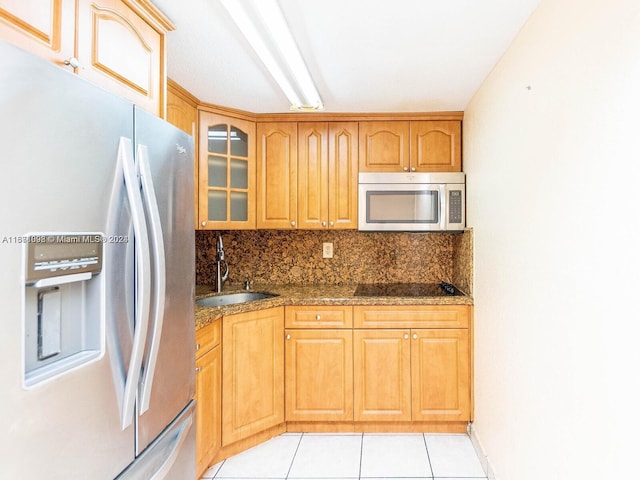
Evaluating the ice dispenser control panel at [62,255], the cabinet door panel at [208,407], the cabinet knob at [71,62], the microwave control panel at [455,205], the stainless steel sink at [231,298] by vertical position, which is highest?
the cabinet knob at [71,62]

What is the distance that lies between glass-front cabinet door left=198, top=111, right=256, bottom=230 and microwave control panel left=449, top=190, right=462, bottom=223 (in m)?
1.41

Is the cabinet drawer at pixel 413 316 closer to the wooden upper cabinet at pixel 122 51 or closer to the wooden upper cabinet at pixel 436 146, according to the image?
the wooden upper cabinet at pixel 436 146

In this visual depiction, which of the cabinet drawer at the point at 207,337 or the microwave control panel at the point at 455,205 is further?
the microwave control panel at the point at 455,205

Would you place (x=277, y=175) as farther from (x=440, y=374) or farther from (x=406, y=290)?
(x=440, y=374)

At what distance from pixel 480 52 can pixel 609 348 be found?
146cm

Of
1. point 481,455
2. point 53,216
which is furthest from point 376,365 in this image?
point 53,216

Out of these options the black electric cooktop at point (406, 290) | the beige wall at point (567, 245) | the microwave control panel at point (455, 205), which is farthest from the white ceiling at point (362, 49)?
the black electric cooktop at point (406, 290)

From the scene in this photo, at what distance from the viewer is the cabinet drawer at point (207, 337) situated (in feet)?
6.30

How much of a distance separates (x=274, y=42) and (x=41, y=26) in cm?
85

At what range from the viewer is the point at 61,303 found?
85 centimetres

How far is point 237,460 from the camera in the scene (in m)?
2.21

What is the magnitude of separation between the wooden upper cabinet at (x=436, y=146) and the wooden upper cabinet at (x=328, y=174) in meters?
0.44

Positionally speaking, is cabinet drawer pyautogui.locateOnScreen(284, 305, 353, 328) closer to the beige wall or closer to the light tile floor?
the light tile floor

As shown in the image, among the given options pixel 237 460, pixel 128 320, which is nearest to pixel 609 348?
pixel 128 320
